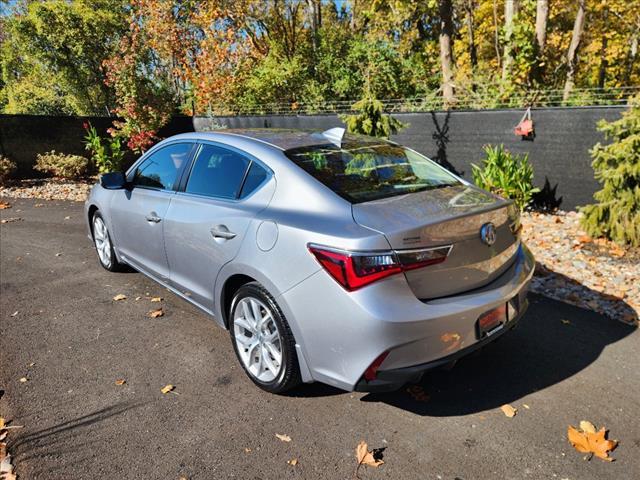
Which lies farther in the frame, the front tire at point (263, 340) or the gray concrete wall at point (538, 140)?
the gray concrete wall at point (538, 140)

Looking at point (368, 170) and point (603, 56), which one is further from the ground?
point (603, 56)

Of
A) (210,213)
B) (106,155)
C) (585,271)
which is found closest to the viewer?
(210,213)

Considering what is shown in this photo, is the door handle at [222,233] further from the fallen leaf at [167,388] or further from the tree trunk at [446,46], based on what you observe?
the tree trunk at [446,46]

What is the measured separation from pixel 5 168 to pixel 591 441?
41.0 feet

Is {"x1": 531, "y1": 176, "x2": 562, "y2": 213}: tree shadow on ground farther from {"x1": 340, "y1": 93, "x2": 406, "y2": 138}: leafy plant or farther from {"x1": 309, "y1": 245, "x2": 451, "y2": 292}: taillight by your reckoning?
{"x1": 309, "y1": 245, "x2": 451, "y2": 292}: taillight

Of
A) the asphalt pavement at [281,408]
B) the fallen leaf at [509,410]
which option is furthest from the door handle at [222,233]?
the fallen leaf at [509,410]

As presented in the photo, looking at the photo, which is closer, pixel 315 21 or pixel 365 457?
pixel 365 457

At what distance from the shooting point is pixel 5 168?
1102 centimetres

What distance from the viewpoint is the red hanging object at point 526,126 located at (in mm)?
7398

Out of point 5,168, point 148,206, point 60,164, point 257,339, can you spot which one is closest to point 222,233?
point 257,339

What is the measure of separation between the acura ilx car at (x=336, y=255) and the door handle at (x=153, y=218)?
0.13 ft

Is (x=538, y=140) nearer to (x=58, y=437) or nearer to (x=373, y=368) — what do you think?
(x=373, y=368)

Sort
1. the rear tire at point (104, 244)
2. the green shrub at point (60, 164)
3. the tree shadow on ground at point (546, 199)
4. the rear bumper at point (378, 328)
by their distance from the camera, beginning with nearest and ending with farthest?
1. the rear bumper at point (378, 328)
2. the rear tire at point (104, 244)
3. the tree shadow on ground at point (546, 199)
4. the green shrub at point (60, 164)

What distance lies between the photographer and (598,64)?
23.0 m
